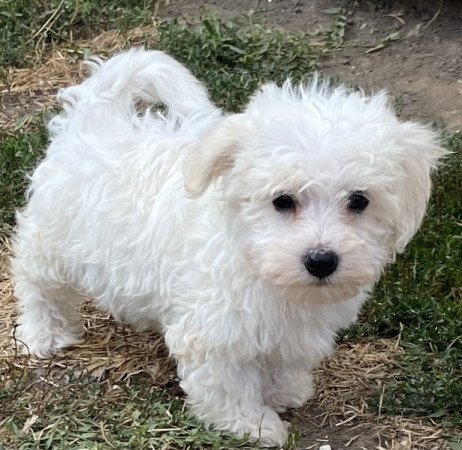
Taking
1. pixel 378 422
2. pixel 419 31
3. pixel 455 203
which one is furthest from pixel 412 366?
pixel 419 31

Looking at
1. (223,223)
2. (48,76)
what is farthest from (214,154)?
(48,76)

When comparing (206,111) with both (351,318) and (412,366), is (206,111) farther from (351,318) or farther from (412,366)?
(412,366)

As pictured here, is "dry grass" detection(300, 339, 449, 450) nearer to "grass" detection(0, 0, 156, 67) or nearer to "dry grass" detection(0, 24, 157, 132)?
"dry grass" detection(0, 24, 157, 132)

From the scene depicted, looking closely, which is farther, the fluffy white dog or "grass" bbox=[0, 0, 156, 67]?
"grass" bbox=[0, 0, 156, 67]

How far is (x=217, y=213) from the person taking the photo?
3676 mm

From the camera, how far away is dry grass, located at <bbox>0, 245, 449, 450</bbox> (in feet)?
13.6

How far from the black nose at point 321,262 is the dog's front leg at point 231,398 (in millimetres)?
706

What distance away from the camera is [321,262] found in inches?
129

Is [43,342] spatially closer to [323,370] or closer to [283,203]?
[323,370]

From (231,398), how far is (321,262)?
925 millimetres

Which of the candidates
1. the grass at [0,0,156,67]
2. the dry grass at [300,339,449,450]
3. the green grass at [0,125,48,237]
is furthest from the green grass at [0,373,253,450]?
the grass at [0,0,156,67]

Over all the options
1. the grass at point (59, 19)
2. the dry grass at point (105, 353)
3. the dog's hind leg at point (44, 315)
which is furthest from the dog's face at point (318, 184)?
the grass at point (59, 19)

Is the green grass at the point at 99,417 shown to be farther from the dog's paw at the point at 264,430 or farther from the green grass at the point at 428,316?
the green grass at the point at 428,316

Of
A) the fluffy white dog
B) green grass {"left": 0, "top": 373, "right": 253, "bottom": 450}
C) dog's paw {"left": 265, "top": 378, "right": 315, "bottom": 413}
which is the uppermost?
the fluffy white dog
